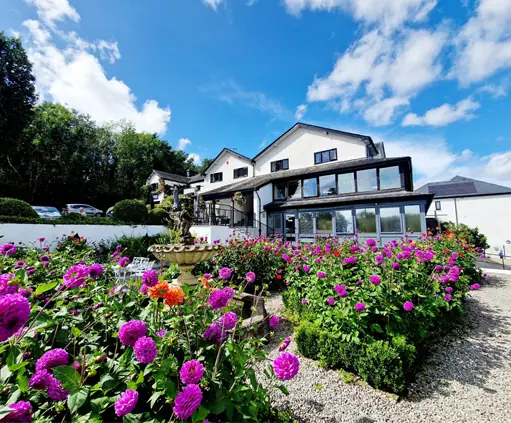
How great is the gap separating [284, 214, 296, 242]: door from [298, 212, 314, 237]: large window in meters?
0.54

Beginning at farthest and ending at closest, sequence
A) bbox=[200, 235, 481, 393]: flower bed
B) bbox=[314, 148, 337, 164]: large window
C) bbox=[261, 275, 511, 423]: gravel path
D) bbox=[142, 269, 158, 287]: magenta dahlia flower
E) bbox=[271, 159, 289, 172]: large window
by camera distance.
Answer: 1. bbox=[271, 159, 289, 172]: large window
2. bbox=[314, 148, 337, 164]: large window
3. bbox=[200, 235, 481, 393]: flower bed
4. bbox=[261, 275, 511, 423]: gravel path
5. bbox=[142, 269, 158, 287]: magenta dahlia flower

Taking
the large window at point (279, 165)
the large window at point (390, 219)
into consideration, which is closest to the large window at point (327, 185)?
the large window at point (390, 219)

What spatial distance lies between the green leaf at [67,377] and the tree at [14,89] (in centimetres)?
2361

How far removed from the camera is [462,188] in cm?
2586

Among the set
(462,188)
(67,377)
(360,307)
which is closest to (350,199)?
(360,307)

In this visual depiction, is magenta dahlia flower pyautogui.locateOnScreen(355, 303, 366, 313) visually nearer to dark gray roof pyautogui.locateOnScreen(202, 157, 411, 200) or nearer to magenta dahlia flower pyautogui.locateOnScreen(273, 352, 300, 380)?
magenta dahlia flower pyautogui.locateOnScreen(273, 352, 300, 380)

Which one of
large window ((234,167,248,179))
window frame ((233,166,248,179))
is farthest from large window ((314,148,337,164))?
large window ((234,167,248,179))

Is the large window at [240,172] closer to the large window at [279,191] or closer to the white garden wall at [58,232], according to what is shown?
the large window at [279,191]

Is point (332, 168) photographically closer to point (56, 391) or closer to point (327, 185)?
point (327, 185)

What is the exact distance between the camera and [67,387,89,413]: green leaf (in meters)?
0.91

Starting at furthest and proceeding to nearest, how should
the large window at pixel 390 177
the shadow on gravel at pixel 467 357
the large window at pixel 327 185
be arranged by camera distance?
the large window at pixel 327 185 < the large window at pixel 390 177 < the shadow on gravel at pixel 467 357

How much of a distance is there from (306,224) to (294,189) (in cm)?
320

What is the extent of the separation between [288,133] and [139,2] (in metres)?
14.8

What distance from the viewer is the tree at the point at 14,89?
15.4 metres
